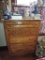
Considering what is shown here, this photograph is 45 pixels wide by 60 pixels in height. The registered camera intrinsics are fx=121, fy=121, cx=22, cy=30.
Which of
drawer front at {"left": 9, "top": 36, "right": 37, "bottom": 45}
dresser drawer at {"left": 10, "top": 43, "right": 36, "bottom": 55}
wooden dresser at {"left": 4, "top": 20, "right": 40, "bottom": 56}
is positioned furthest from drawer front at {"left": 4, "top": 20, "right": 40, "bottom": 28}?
dresser drawer at {"left": 10, "top": 43, "right": 36, "bottom": 55}

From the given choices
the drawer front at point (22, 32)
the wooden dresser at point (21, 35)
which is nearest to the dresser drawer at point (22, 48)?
the wooden dresser at point (21, 35)

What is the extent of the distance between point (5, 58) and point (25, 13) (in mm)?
1140

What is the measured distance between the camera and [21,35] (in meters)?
2.63

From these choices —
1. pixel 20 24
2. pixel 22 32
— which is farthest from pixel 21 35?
pixel 20 24

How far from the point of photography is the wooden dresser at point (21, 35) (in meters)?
2.53

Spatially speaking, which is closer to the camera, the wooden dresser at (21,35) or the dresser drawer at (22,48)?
the wooden dresser at (21,35)

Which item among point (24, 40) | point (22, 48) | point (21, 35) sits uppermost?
point (21, 35)

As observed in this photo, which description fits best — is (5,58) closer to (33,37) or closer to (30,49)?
(30,49)

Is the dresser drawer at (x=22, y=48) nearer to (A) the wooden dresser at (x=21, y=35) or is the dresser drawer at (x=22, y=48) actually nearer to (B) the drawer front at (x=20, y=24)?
(A) the wooden dresser at (x=21, y=35)

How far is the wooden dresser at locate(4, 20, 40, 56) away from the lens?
99.5 inches

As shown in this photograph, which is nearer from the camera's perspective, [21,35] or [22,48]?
[21,35]

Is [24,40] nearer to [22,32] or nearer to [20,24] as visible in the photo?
[22,32]

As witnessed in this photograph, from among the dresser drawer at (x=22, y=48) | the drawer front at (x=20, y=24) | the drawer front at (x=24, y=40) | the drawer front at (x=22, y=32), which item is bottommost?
the dresser drawer at (x=22, y=48)

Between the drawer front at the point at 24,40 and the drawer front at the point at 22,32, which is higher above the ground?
the drawer front at the point at 22,32
